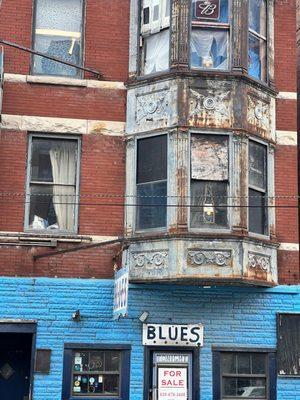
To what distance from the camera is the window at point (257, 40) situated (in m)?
13.6

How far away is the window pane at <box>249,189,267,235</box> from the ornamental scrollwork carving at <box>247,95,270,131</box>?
1348 mm

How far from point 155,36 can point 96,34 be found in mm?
1199

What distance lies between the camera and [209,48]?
13289 millimetres

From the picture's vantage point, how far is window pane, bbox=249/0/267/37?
1374 cm

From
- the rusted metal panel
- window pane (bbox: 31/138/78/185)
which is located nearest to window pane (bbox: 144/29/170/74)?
window pane (bbox: 31/138/78/185)

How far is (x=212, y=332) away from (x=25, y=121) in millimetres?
5376

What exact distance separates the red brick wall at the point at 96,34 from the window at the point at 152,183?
5.26 feet

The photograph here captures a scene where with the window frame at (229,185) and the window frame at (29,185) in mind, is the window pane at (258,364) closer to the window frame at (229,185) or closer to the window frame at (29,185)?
the window frame at (229,185)

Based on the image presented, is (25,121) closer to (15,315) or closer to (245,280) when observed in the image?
(15,315)

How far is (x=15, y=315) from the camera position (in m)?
12.3

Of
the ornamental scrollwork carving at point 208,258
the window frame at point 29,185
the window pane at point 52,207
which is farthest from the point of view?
the window pane at point 52,207

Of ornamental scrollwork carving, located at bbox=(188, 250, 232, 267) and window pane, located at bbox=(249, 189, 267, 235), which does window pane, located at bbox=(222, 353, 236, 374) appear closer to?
ornamental scrollwork carving, located at bbox=(188, 250, 232, 267)

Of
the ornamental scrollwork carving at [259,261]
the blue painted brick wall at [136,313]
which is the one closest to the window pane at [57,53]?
the blue painted brick wall at [136,313]

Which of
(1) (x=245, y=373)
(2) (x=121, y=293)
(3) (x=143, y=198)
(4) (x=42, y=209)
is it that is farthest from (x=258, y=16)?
(1) (x=245, y=373)
